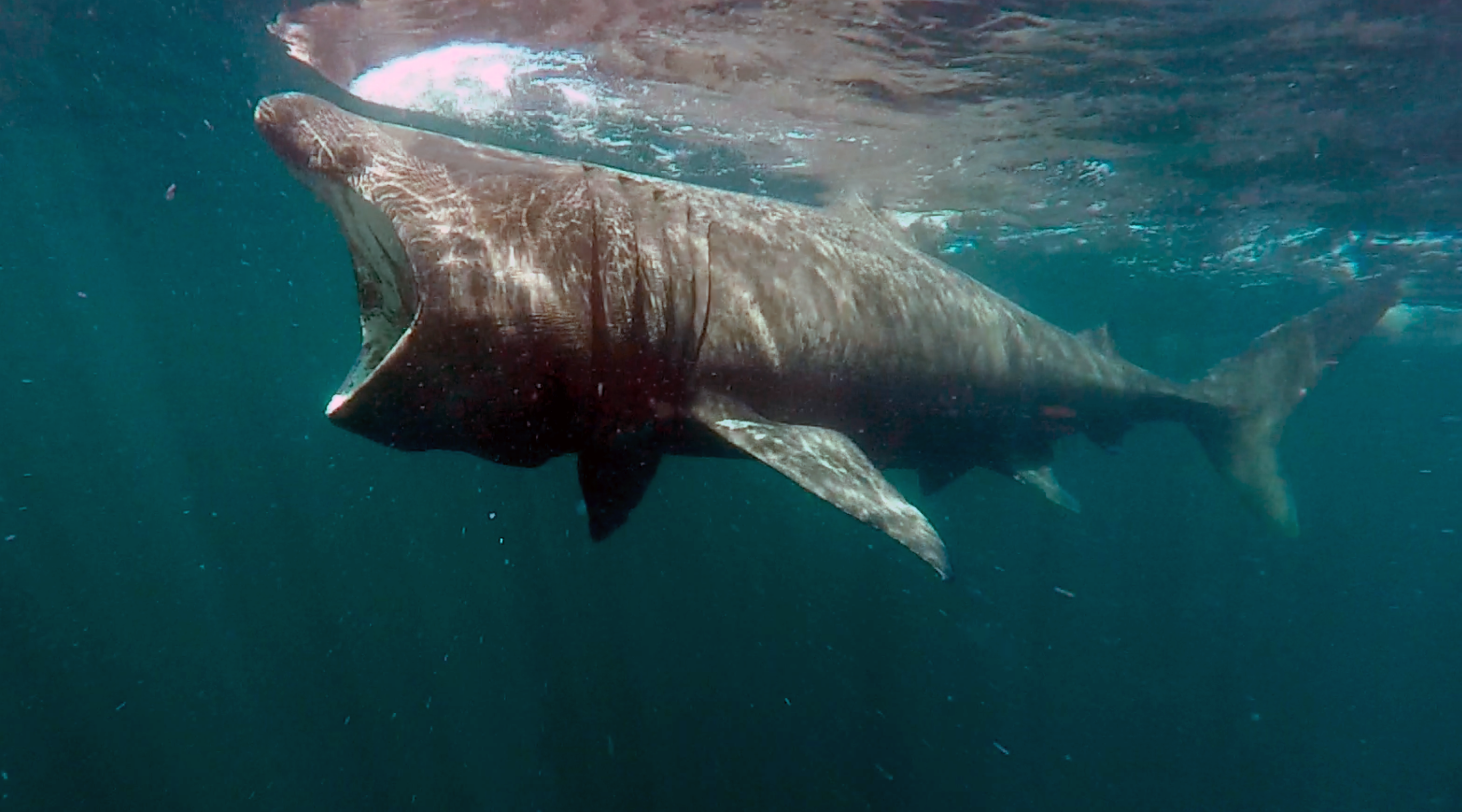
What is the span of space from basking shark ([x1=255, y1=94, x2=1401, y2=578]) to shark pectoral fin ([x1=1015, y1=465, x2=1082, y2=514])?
263 centimetres

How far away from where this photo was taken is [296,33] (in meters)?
12.7

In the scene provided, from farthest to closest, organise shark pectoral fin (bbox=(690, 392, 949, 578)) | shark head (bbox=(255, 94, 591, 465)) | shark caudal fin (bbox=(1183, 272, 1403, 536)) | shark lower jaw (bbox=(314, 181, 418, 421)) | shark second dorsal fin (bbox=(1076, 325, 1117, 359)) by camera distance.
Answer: shark caudal fin (bbox=(1183, 272, 1403, 536))
shark second dorsal fin (bbox=(1076, 325, 1117, 359))
shark pectoral fin (bbox=(690, 392, 949, 578))
shark lower jaw (bbox=(314, 181, 418, 421))
shark head (bbox=(255, 94, 591, 465))

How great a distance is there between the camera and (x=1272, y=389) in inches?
440

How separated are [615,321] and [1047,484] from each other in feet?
20.0

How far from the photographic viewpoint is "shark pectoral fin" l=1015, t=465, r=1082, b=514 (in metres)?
7.62

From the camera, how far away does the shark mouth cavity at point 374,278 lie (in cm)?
306

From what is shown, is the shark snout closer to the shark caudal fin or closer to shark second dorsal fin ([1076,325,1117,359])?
shark second dorsal fin ([1076,325,1117,359])

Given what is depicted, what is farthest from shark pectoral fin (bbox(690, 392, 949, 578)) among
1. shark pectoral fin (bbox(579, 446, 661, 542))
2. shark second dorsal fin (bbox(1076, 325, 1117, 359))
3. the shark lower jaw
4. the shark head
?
shark second dorsal fin (bbox(1076, 325, 1117, 359))

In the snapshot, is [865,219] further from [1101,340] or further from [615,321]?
[1101,340]

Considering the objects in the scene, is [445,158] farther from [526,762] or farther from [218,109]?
[526,762]

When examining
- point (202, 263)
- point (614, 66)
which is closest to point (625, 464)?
point (614, 66)

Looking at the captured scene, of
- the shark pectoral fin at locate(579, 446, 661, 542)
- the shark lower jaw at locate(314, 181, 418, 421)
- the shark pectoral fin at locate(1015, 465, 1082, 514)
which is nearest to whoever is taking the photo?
the shark lower jaw at locate(314, 181, 418, 421)

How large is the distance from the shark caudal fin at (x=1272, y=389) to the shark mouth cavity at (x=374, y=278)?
11574mm

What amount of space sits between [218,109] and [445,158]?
1941cm
